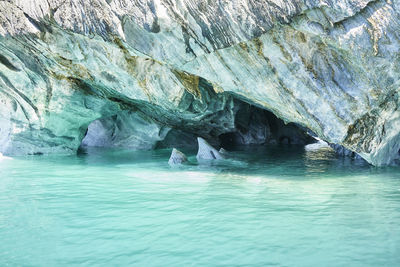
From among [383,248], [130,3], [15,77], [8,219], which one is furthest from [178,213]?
[15,77]

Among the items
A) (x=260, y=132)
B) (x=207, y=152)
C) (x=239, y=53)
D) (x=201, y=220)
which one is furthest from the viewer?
(x=260, y=132)

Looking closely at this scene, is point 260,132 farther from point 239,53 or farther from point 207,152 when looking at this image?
point 239,53

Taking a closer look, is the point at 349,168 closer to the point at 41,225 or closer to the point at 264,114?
the point at 41,225

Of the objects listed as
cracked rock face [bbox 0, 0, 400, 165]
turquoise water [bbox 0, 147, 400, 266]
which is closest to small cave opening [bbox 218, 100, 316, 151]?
cracked rock face [bbox 0, 0, 400, 165]

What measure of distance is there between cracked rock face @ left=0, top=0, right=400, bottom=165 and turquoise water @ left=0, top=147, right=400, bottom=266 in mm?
1530

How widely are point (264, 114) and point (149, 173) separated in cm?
1272

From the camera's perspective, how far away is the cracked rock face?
6.48m

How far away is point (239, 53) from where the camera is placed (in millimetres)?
7566

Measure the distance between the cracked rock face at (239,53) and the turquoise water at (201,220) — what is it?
5.02 ft

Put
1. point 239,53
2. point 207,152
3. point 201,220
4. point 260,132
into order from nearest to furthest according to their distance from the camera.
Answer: point 201,220
point 239,53
point 207,152
point 260,132

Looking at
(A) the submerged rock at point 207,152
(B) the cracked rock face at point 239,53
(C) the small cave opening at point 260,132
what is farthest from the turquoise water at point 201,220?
(C) the small cave opening at point 260,132

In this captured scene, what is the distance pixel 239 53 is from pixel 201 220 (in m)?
4.09

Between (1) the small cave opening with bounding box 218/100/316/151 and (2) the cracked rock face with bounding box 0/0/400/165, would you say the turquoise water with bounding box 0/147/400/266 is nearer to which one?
(2) the cracked rock face with bounding box 0/0/400/165

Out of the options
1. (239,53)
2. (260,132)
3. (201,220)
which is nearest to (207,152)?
(239,53)
